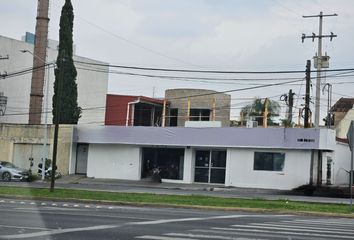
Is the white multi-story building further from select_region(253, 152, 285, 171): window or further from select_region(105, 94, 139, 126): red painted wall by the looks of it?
select_region(253, 152, 285, 171): window

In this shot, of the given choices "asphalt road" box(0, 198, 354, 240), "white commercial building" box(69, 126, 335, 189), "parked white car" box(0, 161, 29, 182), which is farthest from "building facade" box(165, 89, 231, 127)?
"asphalt road" box(0, 198, 354, 240)

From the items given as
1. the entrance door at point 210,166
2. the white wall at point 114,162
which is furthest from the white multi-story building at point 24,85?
the entrance door at point 210,166

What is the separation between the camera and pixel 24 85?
6175 centimetres

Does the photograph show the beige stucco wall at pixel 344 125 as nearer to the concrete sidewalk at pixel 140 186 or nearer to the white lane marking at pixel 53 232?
the concrete sidewalk at pixel 140 186

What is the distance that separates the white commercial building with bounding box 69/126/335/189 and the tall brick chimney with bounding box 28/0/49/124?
11146 mm

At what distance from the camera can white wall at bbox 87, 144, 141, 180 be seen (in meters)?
41.2

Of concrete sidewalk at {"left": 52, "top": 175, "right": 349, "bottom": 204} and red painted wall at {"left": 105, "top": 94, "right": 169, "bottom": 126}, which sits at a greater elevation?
red painted wall at {"left": 105, "top": 94, "right": 169, "bottom": 126}

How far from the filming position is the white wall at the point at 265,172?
117ft

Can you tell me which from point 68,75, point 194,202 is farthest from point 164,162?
point 194,202

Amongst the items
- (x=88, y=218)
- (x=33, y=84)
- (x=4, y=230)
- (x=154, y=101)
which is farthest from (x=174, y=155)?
(x=4, y=230)

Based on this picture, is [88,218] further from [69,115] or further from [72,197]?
[69,115]

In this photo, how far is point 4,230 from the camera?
12.3 metres

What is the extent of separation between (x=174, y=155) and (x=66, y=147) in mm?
8638

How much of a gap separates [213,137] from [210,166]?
218 centimetres
